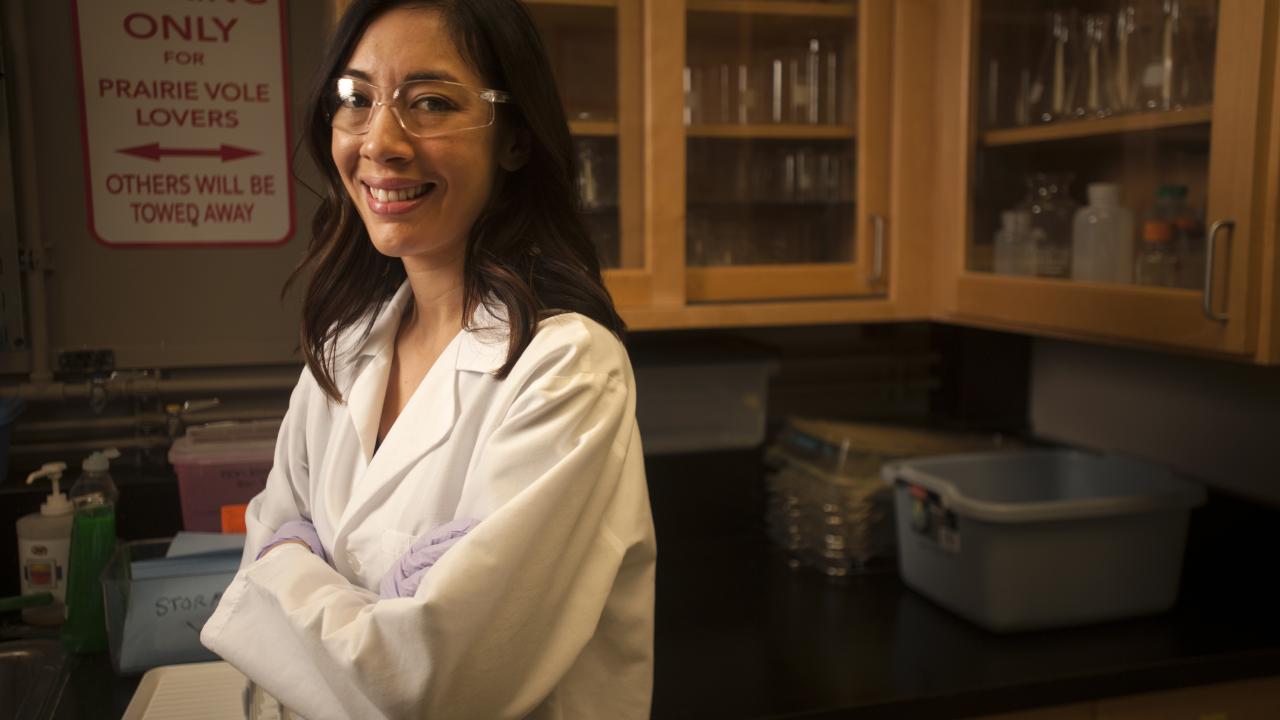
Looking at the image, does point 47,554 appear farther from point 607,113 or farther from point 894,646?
point 894,646

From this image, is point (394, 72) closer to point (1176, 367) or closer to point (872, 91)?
point (872, 91)

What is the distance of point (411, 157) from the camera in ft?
3.48

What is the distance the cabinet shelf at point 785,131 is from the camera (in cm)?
189

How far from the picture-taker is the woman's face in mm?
1052

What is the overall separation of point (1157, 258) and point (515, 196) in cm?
100

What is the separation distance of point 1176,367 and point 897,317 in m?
0.59

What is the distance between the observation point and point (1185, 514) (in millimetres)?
1729

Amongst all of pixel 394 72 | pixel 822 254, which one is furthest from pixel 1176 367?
pixel 394 72

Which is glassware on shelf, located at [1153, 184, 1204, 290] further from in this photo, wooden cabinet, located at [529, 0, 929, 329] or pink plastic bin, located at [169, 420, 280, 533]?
pink plastic bin, located at [169, 420, 280, 533]

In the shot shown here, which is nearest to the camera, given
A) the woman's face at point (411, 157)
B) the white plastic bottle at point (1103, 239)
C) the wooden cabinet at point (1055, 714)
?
the woman's face at point (411, 157)

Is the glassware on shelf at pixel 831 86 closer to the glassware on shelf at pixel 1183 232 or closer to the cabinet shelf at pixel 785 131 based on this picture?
the cabinet shelf at pixel 785 131

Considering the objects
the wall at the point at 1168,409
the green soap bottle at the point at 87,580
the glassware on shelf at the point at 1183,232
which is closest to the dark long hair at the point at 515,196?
the green soap bottle at the point at 87,580

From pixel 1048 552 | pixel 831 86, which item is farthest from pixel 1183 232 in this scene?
pixel 831 86

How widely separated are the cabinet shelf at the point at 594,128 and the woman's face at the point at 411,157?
27.8 inches
